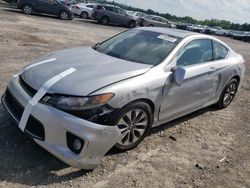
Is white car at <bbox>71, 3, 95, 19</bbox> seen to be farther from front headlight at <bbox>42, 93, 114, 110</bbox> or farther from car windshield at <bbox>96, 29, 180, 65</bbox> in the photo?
front headlight at <bbox>42, 93, 114, 110</bbox>

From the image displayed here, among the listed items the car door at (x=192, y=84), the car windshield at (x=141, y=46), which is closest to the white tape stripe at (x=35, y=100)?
the car windshield at (x=141, y=46)

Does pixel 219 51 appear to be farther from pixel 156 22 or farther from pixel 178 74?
pixel 156 22

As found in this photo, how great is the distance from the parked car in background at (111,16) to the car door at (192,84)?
2196 cm

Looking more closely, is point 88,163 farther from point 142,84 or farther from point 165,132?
point 165,132

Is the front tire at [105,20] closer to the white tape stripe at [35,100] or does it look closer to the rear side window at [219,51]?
the rear side window at [219,51]

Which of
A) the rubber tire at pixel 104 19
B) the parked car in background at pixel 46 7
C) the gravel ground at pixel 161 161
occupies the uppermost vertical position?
the gravel ground at pixel 161 161

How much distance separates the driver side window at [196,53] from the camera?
16.3 ft

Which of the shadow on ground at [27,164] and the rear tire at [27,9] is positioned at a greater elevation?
the shadow on ground at [27,164]

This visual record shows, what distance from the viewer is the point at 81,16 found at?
30156mm

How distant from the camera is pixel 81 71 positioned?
413 cm

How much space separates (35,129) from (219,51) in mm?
3835

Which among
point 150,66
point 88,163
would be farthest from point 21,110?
point 150,66

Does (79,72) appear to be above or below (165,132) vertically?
above

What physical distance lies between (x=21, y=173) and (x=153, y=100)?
1849 millimetres
